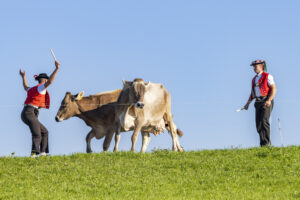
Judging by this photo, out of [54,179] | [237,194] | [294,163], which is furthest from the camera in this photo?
[294,163]

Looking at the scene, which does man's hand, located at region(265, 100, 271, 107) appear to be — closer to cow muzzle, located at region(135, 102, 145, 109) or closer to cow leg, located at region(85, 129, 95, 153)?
cow muzzle, located at region(135, 102, 145, 109)

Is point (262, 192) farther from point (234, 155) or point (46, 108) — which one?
point (46, 108)

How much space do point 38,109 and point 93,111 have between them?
20.2ft

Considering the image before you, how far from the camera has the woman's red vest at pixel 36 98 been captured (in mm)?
16781

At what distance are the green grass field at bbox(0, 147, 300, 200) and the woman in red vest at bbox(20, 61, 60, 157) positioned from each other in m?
0.67

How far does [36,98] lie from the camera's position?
55.1 ft

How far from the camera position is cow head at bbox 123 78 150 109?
19.5 m

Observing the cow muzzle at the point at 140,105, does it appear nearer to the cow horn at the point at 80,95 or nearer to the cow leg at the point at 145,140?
the cow leg at the point at 145,140

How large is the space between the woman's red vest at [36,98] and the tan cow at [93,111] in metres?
5.30

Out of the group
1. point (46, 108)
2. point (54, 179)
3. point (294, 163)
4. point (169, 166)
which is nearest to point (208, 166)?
point (169, 166)

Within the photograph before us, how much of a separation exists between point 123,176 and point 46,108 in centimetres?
409

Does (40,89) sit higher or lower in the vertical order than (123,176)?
higher

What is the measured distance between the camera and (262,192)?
1226 cm

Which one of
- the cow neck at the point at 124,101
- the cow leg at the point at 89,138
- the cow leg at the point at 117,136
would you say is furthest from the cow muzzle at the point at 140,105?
the cow leg at the point at 89,138
